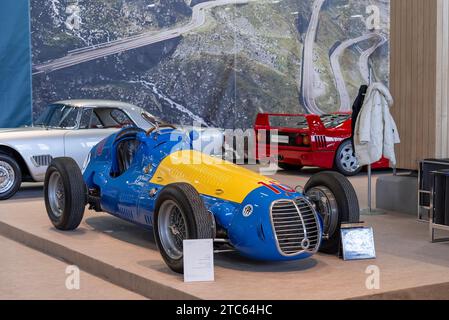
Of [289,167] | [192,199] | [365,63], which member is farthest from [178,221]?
[365,63]

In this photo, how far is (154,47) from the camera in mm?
14984

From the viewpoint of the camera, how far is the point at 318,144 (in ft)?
41.2

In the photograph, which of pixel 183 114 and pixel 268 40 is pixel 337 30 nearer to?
pixel 268 40

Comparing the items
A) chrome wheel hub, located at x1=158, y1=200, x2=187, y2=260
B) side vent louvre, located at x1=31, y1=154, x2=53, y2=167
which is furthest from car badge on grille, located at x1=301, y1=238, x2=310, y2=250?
side vent louvre, located at x1=31, y1=154, x2=53, y2=167

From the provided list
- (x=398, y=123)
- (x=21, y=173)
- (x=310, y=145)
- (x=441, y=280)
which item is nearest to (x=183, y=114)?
(x=310, y=145)

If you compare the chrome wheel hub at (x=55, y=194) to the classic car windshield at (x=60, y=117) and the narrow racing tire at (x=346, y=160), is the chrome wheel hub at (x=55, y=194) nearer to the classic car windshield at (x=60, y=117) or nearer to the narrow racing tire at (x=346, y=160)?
the classic car windshield at (x=60, y=117)

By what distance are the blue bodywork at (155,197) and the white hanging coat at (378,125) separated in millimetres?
2280

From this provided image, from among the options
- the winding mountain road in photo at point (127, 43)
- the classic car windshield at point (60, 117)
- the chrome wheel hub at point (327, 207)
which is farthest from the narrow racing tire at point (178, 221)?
the winding mountain road in photo at point (127, 43)

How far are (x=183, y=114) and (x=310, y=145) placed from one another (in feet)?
11.3

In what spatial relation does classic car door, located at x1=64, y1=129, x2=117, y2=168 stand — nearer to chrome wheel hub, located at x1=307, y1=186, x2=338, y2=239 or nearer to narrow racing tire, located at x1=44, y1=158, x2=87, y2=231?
narrow racing tire, located at x1=44, y1=158, x2=87, y2=231

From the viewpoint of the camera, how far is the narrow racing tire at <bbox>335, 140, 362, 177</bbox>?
41.7 ft

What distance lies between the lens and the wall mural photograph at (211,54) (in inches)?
550

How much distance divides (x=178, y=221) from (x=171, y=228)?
0.31 ft

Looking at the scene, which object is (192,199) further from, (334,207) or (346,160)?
(346,160)
